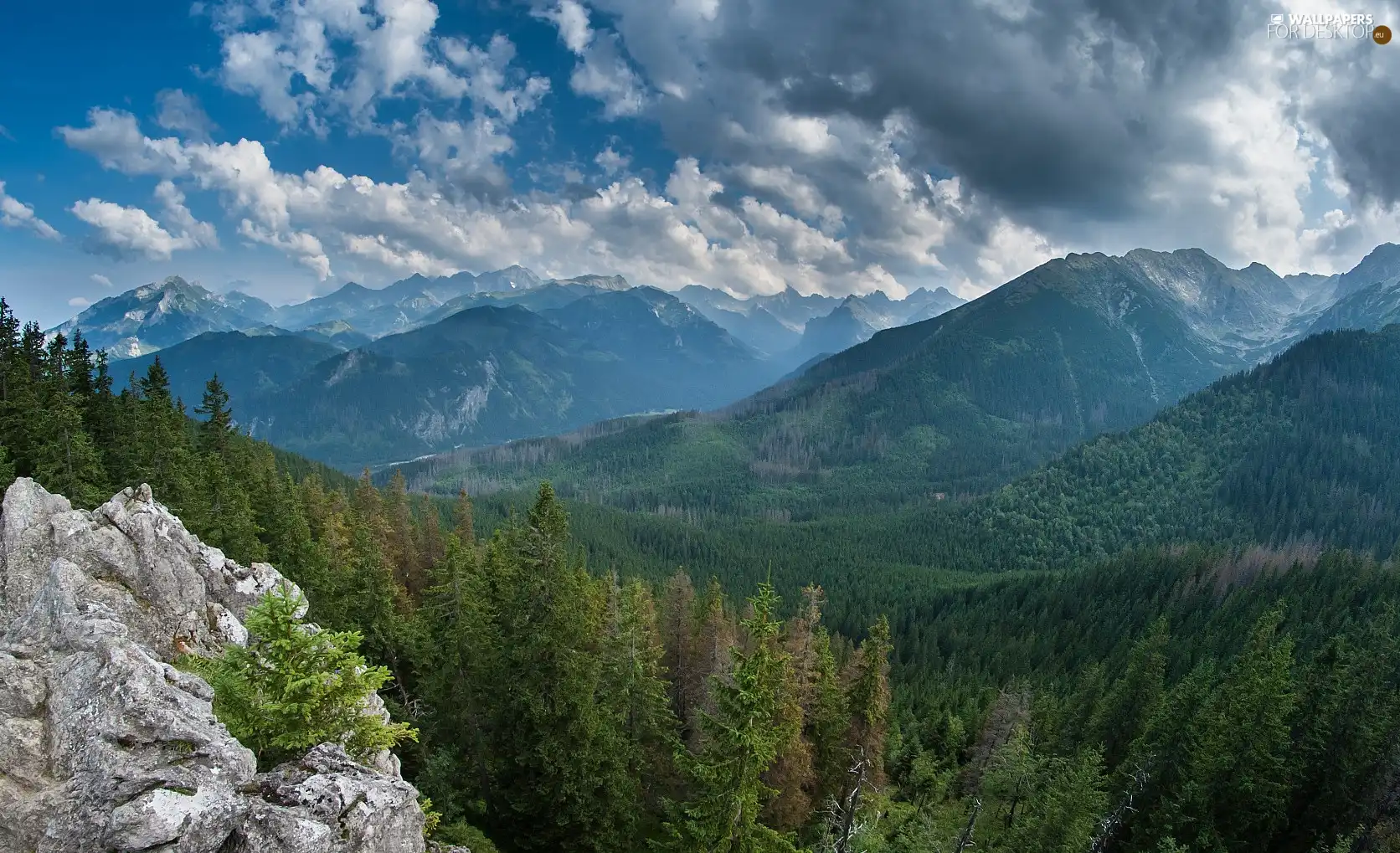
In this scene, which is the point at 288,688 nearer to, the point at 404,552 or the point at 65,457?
the point at 65,457

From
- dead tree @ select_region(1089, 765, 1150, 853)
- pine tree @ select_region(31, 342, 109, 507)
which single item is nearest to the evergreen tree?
dead tree @ select_region(1089, 765, 1150, 853)

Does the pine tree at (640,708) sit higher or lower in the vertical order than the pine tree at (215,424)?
lower

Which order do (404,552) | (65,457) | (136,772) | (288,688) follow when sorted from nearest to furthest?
1. (136,772)
2. (288,688)
3. (65,457)
4. (404,552)

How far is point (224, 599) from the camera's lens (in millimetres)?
34344

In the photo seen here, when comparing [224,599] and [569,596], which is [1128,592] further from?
[224,599]

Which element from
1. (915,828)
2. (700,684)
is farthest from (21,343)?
(915,828)

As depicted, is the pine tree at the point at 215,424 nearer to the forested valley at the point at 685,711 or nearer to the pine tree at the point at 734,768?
the forested valley at the point at 685,711

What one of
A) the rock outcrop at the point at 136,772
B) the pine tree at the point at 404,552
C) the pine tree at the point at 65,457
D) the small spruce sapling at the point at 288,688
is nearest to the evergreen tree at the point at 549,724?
the rock outcrop at the point at 136,772

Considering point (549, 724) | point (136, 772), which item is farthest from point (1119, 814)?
point (136, 772)

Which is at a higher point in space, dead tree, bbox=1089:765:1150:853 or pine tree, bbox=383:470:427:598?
pine tree, bbox=383:470:427:598

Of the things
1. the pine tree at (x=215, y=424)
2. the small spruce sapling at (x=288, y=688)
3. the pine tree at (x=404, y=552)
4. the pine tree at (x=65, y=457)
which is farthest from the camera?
the pine tree at (x=404, y=552)

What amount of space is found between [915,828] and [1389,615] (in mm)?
65230

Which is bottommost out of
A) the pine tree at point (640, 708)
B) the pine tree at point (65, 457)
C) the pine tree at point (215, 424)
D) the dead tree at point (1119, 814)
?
the dead tree at point (1119, 814)

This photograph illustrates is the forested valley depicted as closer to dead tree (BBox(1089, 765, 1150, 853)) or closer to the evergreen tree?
the evergreen tree
